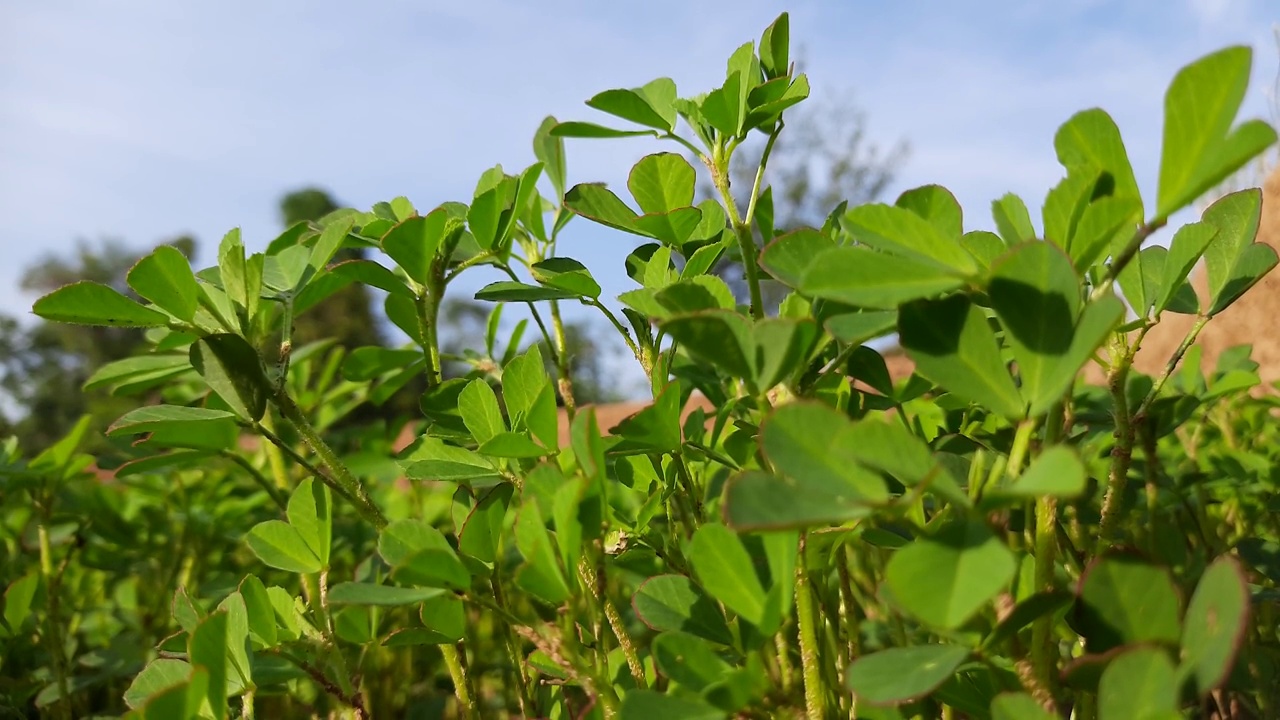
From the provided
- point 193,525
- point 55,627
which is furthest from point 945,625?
→ point 193,525

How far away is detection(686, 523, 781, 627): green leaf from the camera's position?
338 mm

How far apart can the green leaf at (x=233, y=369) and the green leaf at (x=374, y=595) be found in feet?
0.50

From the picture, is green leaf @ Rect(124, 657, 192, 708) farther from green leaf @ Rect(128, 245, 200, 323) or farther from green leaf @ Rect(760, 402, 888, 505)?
green leaf @ Rect(760, 402, 888, 505)

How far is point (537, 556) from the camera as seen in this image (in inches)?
13.8

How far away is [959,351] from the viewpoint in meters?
0.33

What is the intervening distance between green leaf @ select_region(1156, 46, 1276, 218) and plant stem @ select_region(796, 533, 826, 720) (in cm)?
21

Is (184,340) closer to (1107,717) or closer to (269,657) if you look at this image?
(269,657)

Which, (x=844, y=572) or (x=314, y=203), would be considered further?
(x=314, y=203)

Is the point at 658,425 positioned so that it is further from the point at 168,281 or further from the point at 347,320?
the point at 347,320

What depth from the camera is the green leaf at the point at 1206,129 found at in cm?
26

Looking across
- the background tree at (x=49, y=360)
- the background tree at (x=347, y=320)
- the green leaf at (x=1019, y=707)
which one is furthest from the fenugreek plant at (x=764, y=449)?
the background tree at (x=49, y=360)

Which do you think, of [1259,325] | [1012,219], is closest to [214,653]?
[1012,219]

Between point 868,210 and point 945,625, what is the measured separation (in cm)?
17

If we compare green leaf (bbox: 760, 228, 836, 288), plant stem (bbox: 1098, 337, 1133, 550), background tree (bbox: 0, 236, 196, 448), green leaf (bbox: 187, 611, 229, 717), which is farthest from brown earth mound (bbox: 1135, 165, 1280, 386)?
background tree (bbox: 0, 236, 196, 448)
